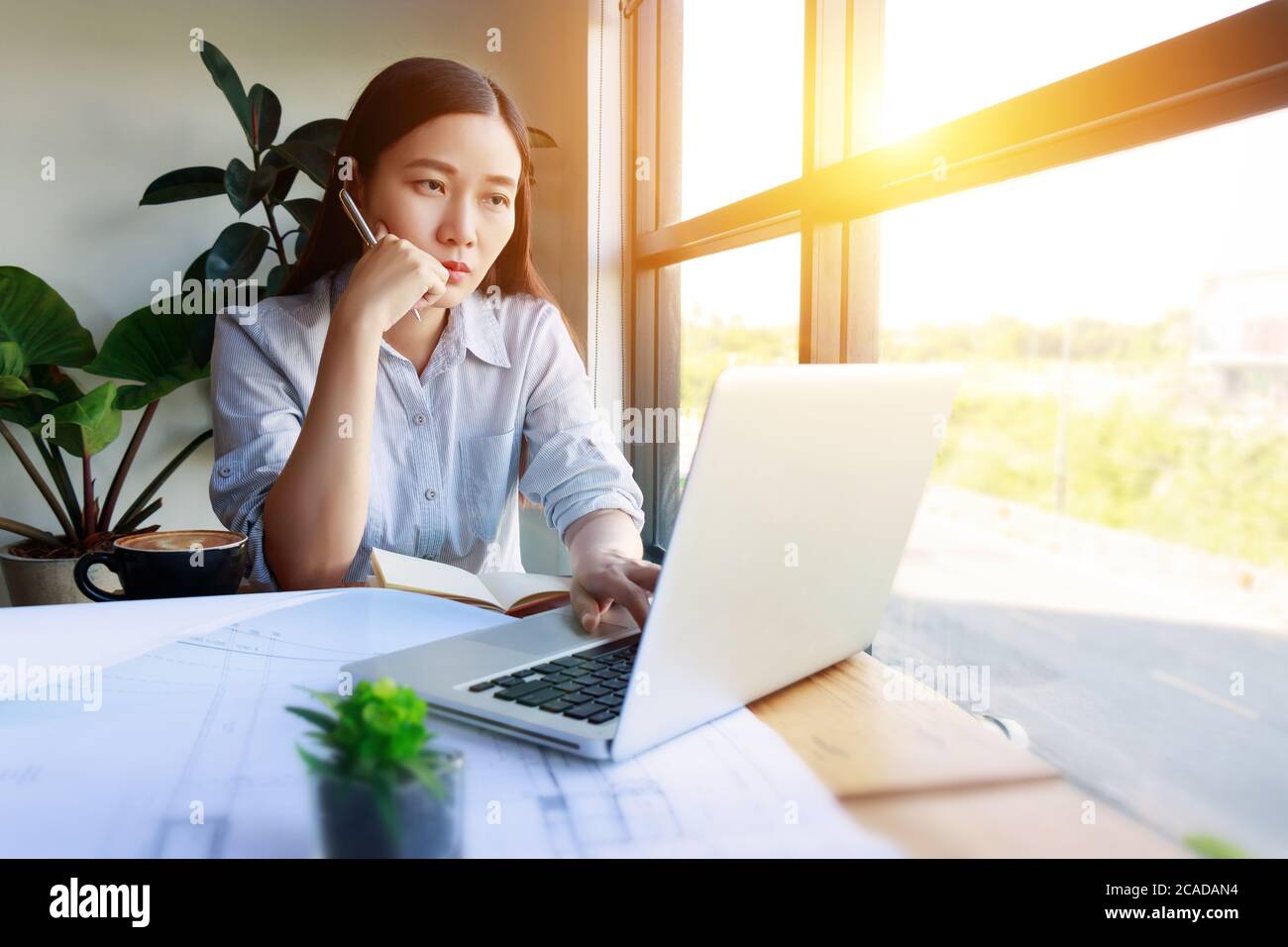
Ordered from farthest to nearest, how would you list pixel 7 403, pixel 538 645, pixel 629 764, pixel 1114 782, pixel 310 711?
pixel 7 403, pixel 1114 782, pixel 538 645, pixel 629 764, pixel 310 711

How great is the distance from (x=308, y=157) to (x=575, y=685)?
7.13ft

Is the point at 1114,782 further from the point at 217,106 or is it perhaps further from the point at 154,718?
the point at 217,106

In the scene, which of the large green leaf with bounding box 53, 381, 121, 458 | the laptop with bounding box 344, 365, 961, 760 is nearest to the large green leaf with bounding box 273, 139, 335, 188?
the large green leaf with bounding box 53, 381, 121, 458

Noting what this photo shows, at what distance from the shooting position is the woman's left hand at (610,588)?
30.4 inches

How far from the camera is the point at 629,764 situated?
53 cm

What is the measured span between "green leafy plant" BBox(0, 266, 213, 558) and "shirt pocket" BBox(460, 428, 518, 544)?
128 cm

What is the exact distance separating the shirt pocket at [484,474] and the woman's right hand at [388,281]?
0.29 m

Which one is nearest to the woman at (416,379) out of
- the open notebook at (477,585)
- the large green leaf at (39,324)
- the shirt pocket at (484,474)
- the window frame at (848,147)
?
the shirt pocket at (484,474)

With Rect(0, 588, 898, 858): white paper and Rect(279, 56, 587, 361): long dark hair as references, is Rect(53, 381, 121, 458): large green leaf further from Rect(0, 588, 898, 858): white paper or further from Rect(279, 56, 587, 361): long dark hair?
Rect(0, 588, 898, 858): white paper

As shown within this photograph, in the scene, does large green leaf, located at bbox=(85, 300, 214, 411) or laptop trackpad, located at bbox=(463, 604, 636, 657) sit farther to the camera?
large green leaf, located at bbox=(85, 300, 214, 411)

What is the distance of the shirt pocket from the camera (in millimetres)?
1500

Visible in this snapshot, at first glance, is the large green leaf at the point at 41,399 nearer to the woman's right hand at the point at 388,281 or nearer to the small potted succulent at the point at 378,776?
the woman's right hand at the point at 388,281
